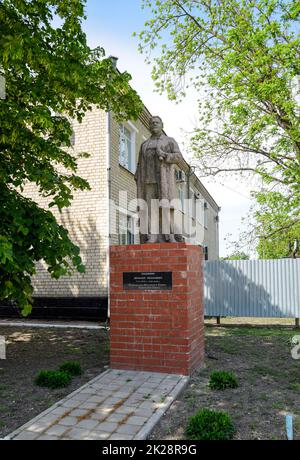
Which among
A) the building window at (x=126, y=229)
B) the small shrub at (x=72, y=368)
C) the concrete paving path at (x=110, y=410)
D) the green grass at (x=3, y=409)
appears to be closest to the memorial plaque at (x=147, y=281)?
the concrete paving path at (x=110, y=410)

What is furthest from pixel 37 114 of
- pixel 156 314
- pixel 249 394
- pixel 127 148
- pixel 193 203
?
pixel 193 203

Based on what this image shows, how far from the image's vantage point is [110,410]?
4.04 meters

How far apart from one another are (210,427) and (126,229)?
31.7ft

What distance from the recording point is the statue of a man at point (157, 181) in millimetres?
5996

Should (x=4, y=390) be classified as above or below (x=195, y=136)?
below

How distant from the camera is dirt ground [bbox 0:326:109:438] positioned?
419 cm

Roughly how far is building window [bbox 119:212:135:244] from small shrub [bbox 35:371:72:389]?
7287mm

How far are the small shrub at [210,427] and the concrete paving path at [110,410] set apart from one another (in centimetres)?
40

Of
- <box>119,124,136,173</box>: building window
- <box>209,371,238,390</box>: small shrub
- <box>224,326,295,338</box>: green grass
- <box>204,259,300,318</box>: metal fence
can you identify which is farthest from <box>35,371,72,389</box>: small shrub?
<box>119,124,136,173</box>: building window

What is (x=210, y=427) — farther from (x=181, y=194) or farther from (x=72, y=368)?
(x=181, y=194)

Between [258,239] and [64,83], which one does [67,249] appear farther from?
[258,239]

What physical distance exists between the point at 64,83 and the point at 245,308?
26.2ft

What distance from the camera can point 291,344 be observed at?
7.70 m
